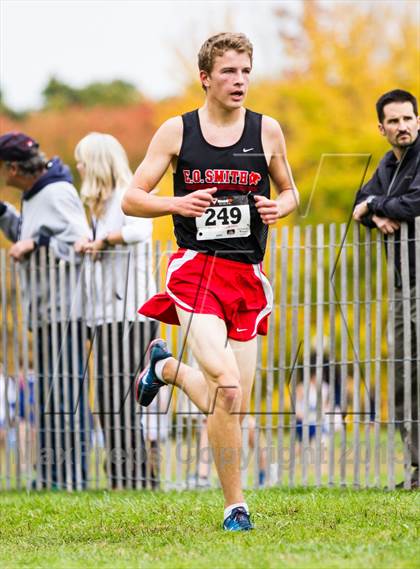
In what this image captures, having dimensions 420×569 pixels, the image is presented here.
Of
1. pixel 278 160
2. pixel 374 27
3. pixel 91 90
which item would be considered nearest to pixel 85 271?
pixel 278 160

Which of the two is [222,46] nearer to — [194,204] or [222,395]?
[194,204]

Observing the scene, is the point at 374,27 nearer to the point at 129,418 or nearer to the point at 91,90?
the point at 129,418

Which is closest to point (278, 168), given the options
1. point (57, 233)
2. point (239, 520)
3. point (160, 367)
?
point (160, 367)

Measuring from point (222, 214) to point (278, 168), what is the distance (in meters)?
0.44

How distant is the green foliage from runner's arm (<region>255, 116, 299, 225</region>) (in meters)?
38.6

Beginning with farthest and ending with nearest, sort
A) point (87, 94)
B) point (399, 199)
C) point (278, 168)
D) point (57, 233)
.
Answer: point (87, 94) → point (57, 233) → point (399, 199) → point (278, 168)

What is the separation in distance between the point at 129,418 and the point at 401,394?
2239 millimetres

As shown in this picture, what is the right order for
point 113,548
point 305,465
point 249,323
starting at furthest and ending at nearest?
point 305,465, point 249,323, point 113,548

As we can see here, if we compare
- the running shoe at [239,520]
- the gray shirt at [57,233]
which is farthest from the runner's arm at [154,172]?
the gray shirt at [57,233]

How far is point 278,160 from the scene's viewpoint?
5.96 m

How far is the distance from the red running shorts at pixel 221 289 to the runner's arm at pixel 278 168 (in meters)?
0.30

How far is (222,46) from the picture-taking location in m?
5.73

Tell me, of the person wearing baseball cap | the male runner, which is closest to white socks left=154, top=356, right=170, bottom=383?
the male runner

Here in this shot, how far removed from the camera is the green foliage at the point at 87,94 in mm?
44500
